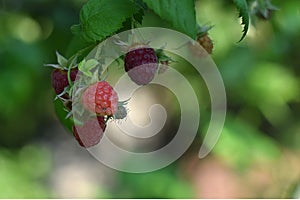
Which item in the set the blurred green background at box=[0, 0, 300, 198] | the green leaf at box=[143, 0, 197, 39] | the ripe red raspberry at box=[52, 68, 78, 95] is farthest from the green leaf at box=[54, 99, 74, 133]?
the blurred green background at box=[0, 0, 300, 198]

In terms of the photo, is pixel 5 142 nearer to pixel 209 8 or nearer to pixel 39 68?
pixel 39 68

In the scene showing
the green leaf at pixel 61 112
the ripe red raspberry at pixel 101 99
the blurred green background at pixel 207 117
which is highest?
the ripe red raspberry at pixel 101 99

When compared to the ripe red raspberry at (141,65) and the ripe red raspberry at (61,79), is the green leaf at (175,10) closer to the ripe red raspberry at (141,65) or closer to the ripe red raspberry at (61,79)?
the ripe red raspberry at (141,65)

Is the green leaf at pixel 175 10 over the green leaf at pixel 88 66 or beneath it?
over

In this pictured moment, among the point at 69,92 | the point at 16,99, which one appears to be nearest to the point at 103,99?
the point at 69,92

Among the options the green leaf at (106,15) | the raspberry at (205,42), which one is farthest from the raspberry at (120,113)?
the raspberry at (205,42)

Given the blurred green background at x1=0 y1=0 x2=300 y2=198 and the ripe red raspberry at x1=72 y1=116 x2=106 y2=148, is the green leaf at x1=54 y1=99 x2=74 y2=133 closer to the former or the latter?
the ripe red raspberry at x1=72 y1=116 x2=106 y2=148

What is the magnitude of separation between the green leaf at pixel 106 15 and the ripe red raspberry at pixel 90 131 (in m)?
0.14

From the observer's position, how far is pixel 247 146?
104 inches

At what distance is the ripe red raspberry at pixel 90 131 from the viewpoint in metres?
1.00

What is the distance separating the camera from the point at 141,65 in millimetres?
989

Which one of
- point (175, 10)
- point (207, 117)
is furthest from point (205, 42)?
point (207, 117)

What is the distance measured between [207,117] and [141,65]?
1699 millimetres

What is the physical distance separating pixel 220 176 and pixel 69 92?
2023 mm
